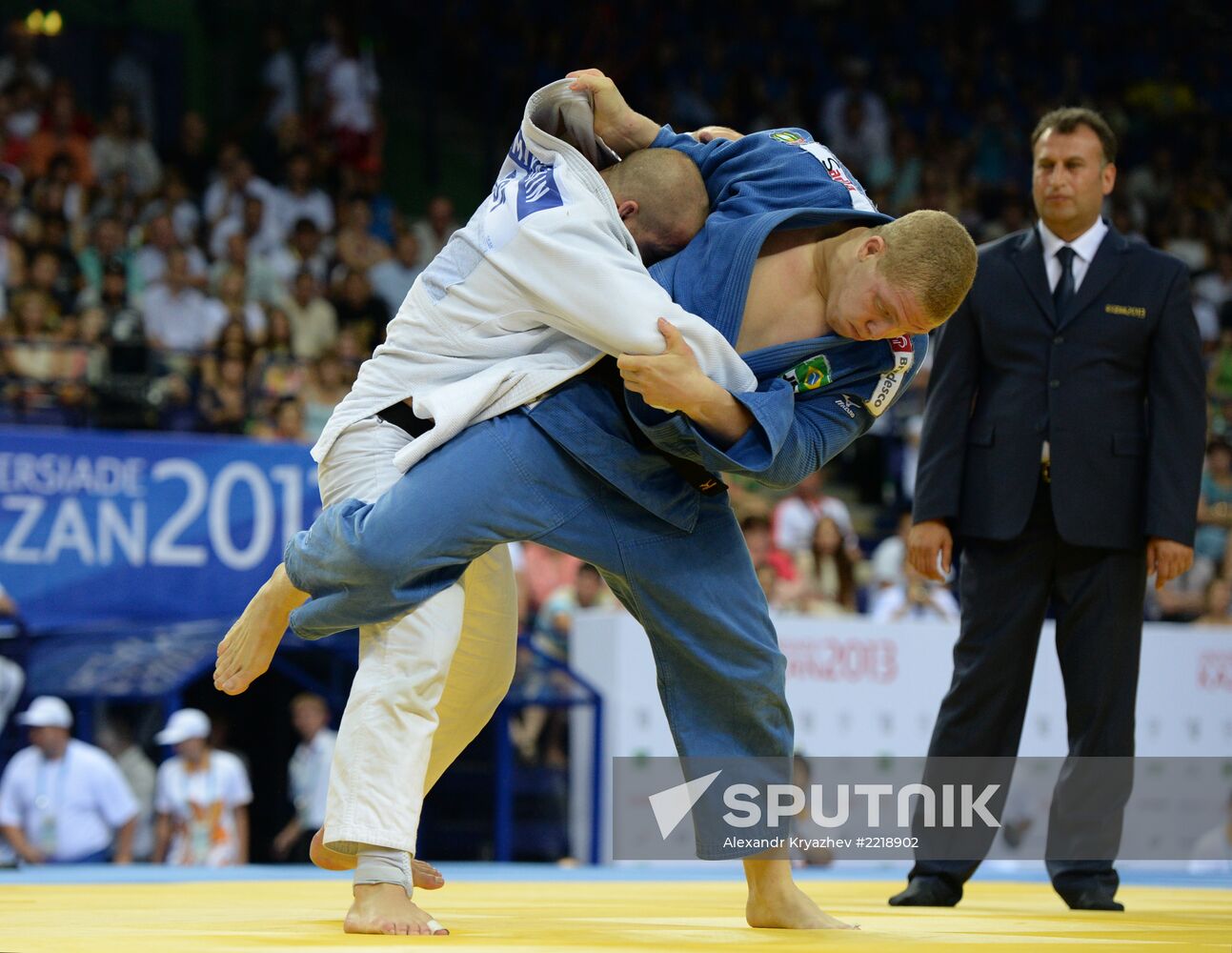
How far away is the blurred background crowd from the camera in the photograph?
832cm

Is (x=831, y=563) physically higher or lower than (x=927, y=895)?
higher

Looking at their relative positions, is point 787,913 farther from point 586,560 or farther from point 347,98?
point 347,98

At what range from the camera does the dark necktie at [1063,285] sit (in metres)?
3.87

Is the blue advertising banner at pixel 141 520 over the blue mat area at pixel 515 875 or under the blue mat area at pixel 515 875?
over

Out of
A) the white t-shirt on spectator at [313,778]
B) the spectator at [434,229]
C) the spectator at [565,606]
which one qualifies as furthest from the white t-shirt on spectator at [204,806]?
the spectator at [434,229]

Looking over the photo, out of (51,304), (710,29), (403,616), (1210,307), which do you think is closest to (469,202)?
(710,29)

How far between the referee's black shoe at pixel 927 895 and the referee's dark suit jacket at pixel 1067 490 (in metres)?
0.03

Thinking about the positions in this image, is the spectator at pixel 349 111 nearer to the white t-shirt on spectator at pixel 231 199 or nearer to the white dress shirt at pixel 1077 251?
the white t-shirt on spectator at pixel 231 199

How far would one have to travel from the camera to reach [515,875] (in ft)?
16.9

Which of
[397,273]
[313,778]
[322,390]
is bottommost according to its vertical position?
[313,778]

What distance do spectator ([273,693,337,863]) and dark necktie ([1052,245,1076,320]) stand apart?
459cm

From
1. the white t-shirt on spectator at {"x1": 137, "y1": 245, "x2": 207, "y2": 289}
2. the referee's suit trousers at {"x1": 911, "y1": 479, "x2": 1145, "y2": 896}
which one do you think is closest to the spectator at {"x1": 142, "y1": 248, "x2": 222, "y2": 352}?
the white t-shirt on spectator at {"x1": 137, "y1": 245, "x2": 207, "y2": 289}

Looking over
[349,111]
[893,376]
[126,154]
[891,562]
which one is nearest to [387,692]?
[893,376]

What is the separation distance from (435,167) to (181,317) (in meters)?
3.89
